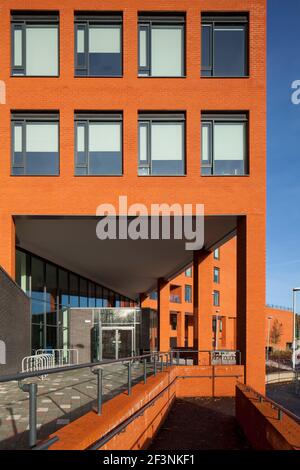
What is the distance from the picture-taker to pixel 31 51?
1585cm

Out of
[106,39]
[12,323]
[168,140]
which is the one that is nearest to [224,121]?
[168,140]

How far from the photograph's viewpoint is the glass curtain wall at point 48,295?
778 inches

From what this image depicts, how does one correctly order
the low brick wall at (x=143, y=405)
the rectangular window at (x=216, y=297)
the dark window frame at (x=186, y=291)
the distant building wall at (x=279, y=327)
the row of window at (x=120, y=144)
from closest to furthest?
the low brick wall at (x=143, y=405) → the row of window at (x=120, y=144) → the dark window frame at (x=186, y=291) → the rectangular window at (x=216, y=297) → the distant building wall at (x=279, y=327)

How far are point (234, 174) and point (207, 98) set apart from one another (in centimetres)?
290

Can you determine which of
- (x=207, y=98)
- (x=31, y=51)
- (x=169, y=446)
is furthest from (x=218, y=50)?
(x=169, y=446)

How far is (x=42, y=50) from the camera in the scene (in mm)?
15906

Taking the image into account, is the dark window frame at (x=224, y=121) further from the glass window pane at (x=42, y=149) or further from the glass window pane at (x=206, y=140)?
the glass window pane at (x=42, y=149)

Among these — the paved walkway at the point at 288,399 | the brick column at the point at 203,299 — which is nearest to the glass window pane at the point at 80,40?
the brick column at the point at 203,299

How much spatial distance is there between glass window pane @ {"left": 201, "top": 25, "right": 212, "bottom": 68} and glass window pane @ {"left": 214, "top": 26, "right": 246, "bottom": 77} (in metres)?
0.23

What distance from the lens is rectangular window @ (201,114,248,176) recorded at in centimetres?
1619

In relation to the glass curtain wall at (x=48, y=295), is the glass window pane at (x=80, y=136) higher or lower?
higher

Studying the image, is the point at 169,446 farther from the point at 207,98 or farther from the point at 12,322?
the point at 207,98

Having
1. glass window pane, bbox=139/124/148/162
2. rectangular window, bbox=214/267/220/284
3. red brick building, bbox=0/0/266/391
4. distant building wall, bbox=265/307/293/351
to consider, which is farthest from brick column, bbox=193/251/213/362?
distant building wall, bbox=265/307/293/351

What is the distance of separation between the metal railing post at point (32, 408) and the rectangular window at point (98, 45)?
1371cm
